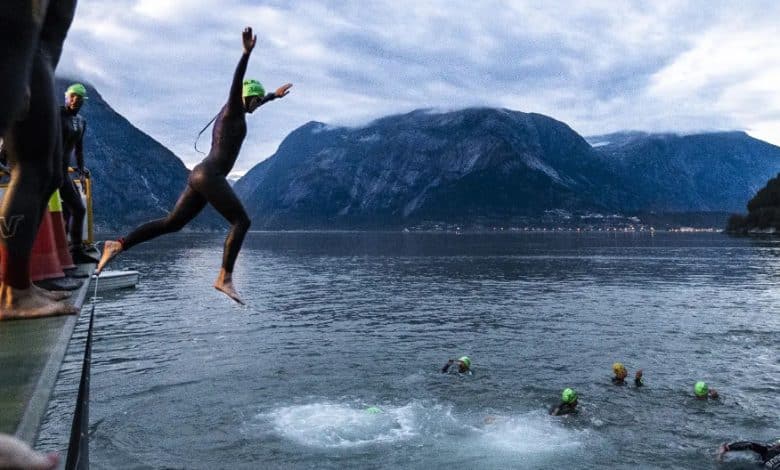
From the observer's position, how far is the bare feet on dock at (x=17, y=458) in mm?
1520

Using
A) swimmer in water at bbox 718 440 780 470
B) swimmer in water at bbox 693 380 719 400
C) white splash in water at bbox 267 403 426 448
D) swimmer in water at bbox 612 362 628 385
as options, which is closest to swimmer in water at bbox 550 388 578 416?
swimmer in water at bbox 612 362 628 385

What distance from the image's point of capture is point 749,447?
19.1m

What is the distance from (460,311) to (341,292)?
18.3 metres

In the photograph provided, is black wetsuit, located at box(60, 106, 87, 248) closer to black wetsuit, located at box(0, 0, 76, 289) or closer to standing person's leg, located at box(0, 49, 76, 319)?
standing person's leg, located at box(0, 49, 76, 319)

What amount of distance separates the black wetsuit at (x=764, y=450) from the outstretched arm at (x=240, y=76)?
20.9 metres

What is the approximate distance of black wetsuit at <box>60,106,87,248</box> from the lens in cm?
1058

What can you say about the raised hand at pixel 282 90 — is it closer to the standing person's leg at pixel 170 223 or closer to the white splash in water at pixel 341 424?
the standing person's leg at pixel 170 223

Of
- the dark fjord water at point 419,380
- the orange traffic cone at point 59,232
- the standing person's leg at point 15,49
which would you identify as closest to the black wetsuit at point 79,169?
the orange traffic cone at point 59,232

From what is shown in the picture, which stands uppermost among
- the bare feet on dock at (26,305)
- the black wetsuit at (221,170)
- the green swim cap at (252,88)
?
the green swim cap at (252,88)

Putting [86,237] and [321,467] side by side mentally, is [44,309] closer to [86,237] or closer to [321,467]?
[86,237]

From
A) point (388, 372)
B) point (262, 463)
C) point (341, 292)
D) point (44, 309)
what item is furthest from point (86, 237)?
point (341, 292)

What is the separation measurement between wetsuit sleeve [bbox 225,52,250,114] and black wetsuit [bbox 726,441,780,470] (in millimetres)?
20855

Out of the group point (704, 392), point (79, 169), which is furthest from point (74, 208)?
point (704, 392)

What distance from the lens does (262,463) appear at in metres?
19.4
